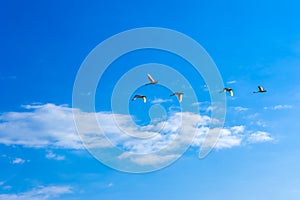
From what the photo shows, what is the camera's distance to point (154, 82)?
8900cm

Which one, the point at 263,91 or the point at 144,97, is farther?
the point at 263,91

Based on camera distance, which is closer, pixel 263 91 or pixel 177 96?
pixel 177 96

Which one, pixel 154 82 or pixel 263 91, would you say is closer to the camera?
pixel 154 82

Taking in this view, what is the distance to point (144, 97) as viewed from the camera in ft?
307

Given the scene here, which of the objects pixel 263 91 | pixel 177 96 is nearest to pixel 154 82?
pixel 177 96

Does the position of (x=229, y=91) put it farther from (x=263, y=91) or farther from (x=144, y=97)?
(x=144, y=97)

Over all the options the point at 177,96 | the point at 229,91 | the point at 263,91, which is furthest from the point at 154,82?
the point at 263,91

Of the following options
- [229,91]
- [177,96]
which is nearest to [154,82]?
[177,96]

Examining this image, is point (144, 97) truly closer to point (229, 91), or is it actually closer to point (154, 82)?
point (154, 82)

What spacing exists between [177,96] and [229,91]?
419 inches

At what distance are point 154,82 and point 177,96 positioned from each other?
18.4ft

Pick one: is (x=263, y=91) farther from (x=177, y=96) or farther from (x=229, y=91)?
(x=177, y=96)

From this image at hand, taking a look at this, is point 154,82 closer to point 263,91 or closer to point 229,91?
point 229,91

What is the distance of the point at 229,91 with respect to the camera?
94062 millimetres
